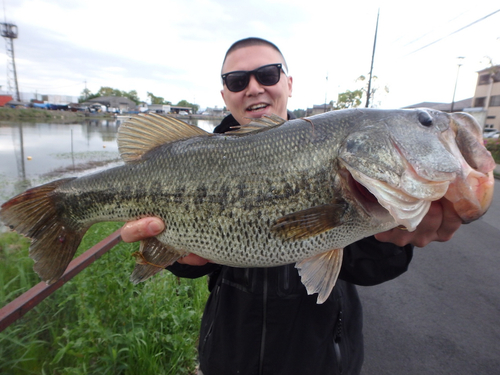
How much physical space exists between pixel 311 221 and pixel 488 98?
5639 centimetres

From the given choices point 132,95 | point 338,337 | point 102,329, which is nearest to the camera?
point 338,337

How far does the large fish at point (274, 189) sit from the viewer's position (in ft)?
4.66

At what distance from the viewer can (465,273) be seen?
14.9ft

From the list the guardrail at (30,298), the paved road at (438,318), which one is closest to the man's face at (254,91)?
the guardrail at (30,298)

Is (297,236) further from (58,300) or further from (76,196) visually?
(58,300)

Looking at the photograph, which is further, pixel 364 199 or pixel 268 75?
pixel 268 75

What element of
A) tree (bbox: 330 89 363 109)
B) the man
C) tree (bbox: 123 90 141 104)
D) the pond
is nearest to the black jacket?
the man

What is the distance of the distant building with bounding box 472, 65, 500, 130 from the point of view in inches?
Result: 1663

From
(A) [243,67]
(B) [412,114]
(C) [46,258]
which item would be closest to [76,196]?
(C) [46,258]

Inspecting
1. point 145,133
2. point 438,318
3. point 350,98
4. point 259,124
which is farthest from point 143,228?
point 350,98

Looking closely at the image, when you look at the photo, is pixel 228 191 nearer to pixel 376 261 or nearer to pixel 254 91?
pixel 376 261

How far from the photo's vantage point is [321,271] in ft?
5.33

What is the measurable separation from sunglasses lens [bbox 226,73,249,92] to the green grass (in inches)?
87.3

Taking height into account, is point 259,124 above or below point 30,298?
above
